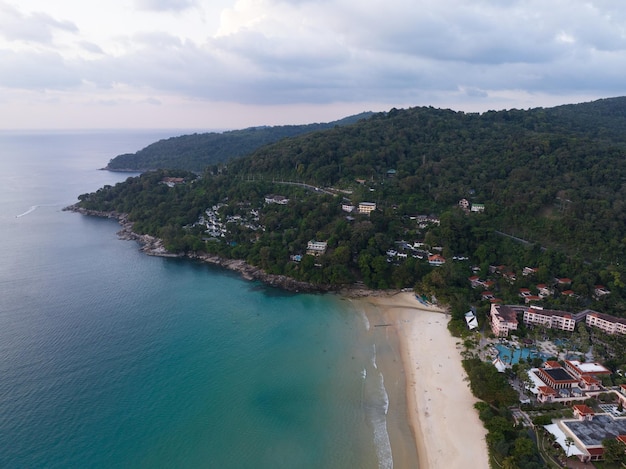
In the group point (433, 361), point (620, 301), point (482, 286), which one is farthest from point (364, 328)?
point (620, 301)

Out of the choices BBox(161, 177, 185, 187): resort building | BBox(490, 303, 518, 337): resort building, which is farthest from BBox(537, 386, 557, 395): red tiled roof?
BBox(161, 177, 185, 187): resort building

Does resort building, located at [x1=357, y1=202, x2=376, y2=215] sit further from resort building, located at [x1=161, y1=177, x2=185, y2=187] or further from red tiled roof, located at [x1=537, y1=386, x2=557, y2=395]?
resort building, located at [x1=161, y1=177, x2=185, y2=187]

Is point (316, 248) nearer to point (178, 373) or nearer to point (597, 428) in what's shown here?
point (178, 373)

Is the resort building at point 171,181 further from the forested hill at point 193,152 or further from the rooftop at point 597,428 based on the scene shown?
the rooftop at point 597,428

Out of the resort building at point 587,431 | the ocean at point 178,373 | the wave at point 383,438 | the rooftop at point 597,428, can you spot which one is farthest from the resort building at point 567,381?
the ocean at point 178,373

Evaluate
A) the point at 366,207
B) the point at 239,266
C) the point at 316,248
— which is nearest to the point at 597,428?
the point at 316,248

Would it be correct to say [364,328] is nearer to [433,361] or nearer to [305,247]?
[433,361]

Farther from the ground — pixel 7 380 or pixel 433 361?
pixel 7 380
